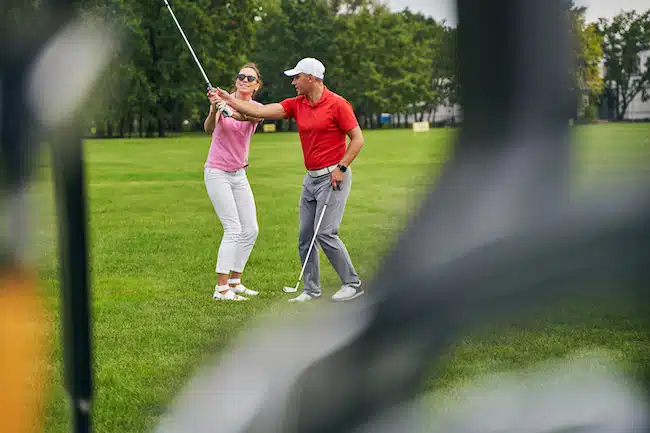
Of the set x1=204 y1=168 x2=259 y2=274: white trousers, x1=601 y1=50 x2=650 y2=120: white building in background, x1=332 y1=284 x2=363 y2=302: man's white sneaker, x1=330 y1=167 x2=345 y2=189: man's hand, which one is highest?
x1=601 y1=50 x2=650 y2=120: white building in background

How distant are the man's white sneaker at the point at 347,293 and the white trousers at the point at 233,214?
Result: 4.91 meters

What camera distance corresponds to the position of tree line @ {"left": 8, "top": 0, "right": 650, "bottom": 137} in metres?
0.36

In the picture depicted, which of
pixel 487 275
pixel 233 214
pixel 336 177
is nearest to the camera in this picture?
pixel 487 275

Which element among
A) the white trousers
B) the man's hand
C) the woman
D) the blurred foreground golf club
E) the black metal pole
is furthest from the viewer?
the white trousers

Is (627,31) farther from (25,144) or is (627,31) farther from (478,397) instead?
(25,144)

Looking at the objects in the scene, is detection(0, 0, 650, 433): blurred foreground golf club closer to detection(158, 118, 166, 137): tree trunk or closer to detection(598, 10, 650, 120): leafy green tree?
detection(598, 10, 650, 120): leafy green tree

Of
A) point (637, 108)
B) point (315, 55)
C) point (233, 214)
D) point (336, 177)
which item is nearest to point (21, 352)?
point (315, 55)

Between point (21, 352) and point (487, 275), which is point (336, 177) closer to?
point (21, 352)

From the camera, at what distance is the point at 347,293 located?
0.47 meters

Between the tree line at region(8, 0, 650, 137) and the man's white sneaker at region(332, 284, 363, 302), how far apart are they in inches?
3.2

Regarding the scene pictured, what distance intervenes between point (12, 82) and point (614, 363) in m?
0.31

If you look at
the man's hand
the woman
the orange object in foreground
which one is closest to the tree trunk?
the orange object in foreground

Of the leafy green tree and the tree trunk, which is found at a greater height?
the leafy green tree

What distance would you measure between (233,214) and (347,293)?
17.0 feet
